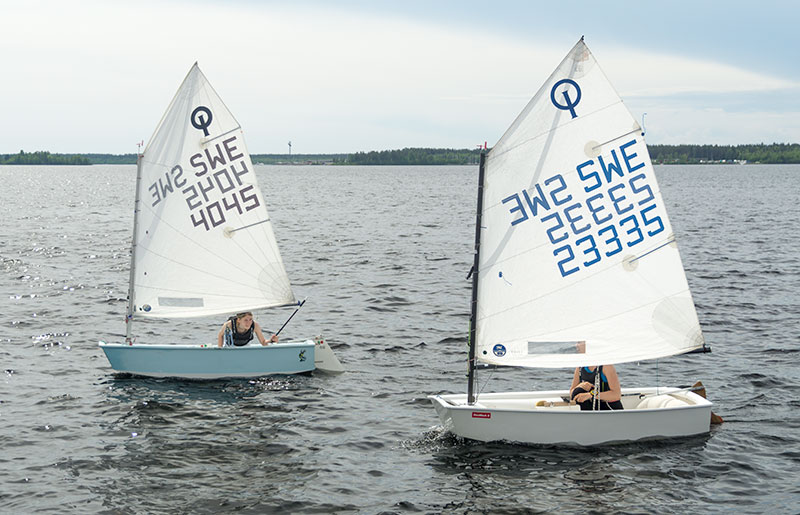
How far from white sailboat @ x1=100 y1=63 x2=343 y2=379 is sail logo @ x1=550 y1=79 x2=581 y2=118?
9.92m

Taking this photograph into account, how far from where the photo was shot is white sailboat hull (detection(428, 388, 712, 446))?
17.8 m

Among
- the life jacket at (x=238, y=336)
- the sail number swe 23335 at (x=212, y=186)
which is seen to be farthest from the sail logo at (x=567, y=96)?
the life jacket at (x=238, y=336)

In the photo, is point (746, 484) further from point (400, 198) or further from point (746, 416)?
point (400, 198)

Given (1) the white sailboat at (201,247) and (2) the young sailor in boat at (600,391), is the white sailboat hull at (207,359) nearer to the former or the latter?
(1) the white sailboat at (201,247)

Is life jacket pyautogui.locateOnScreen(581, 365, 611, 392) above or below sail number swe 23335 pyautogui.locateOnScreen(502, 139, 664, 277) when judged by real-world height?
below

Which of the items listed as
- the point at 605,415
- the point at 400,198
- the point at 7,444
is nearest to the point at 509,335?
the point at 605,415

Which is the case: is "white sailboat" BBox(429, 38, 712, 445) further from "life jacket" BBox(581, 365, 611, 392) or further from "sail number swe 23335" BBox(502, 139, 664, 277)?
"life jacket" BBox(581, 365, 611, 392)

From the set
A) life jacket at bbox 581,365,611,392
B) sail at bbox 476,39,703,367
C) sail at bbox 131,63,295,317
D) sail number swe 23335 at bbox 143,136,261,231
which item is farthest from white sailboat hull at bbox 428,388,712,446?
sail number swe 23335 at bbox 143,136,261,231

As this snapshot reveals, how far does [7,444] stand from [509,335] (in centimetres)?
1157

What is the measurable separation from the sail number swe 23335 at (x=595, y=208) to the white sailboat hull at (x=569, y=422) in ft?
10.7

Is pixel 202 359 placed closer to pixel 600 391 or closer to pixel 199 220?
pixel 199 220

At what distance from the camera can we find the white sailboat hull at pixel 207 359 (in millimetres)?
23281

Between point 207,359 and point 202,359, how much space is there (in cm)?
14

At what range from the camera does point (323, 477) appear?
17.3 meters
